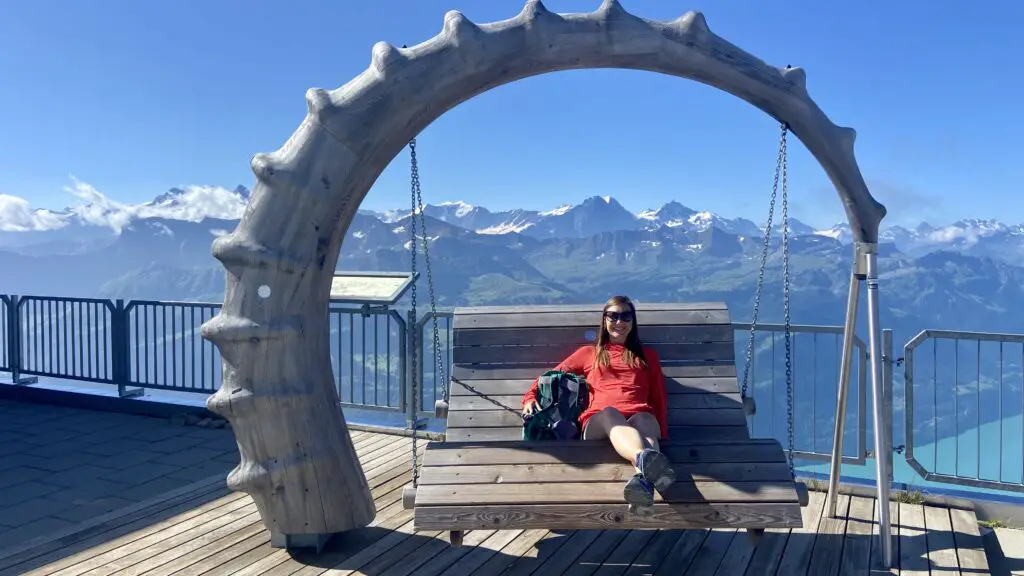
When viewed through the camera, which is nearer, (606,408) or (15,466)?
(606,408)

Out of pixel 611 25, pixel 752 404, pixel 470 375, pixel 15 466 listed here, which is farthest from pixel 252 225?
pixel 15 466

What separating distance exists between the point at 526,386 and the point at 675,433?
38.8 inches

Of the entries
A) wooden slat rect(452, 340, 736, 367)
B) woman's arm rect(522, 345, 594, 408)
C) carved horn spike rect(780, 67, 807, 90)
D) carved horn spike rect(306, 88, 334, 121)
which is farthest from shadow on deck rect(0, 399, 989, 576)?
carved horn spike rect(780, 67, 807, 90)

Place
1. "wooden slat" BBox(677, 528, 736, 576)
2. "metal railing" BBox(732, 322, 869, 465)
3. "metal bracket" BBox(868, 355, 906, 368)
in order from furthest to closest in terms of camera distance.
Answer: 1. "metal railing" BBox(732, 322, 869, 465)
2. "metal bracket" BBox(868, 355, 906, 368)
3. "wooden slat" BBox(677, 528, 736, 576)

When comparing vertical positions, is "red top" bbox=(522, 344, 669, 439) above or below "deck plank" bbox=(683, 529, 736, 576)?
above

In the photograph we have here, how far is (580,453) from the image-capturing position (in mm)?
3863

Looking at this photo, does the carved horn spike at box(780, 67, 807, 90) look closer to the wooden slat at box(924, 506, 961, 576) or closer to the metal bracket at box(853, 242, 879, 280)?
the metal bracket at box(853, 242, 879, 280)

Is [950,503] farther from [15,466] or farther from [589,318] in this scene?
[15,466]

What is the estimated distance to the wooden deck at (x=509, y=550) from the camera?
397cm

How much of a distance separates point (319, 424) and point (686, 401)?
2.22 metres

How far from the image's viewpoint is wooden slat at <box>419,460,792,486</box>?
3.64 meters

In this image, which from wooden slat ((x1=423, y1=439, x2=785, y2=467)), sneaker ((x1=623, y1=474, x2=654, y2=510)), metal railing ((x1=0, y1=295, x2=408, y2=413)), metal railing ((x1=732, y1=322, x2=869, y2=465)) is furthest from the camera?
metal railing ((x1=0, y1=295, x2=408, y2=413))

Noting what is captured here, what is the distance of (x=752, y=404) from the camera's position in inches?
189

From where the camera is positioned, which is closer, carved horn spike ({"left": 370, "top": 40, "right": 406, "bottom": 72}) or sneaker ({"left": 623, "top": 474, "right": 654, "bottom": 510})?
sneaker ({"left": 623, "top": 474, "right": 654, "bottom": 510})
